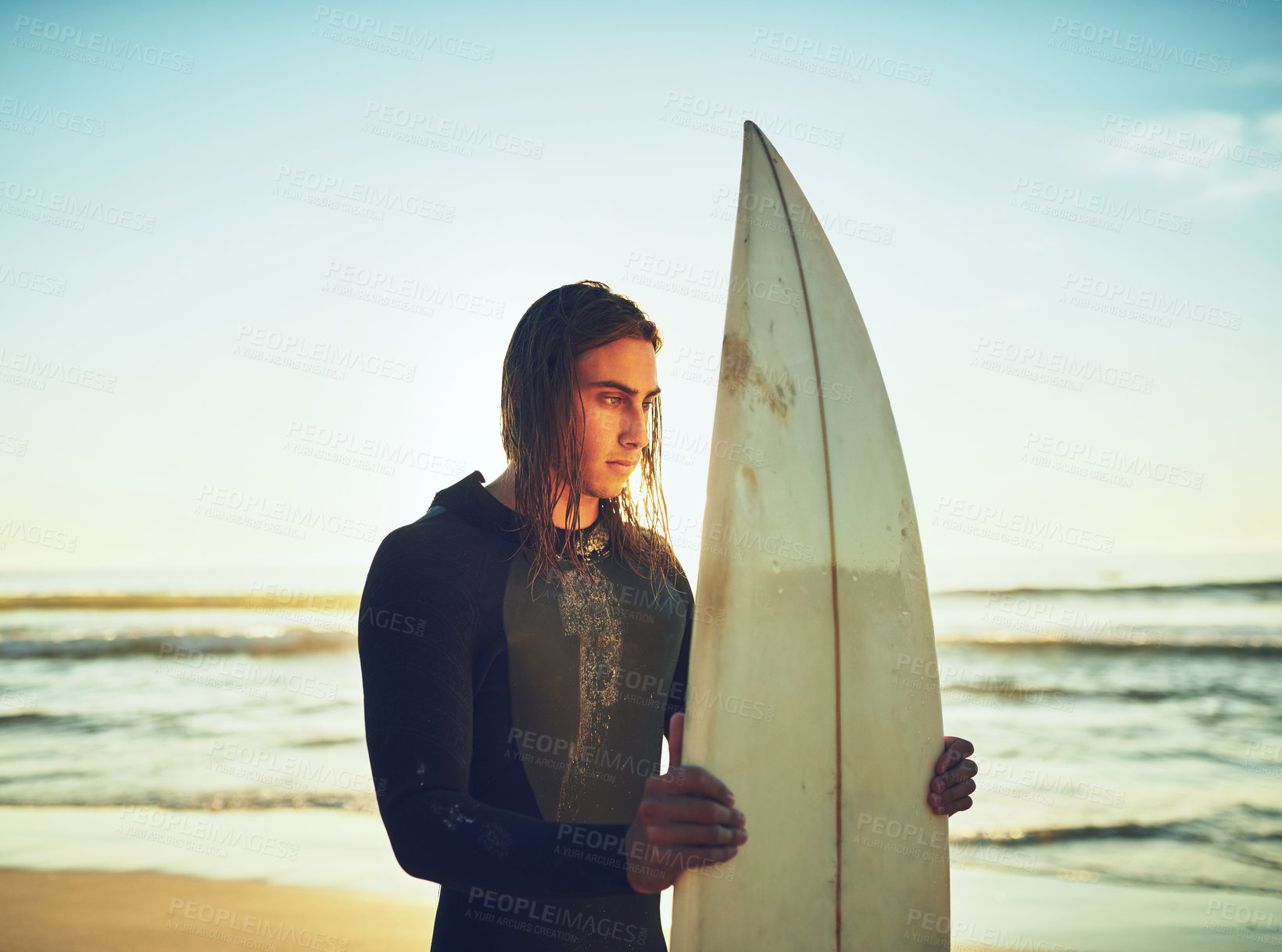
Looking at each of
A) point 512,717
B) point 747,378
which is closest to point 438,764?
point 512,717

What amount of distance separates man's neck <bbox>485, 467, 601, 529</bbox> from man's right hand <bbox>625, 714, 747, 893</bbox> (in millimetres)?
726

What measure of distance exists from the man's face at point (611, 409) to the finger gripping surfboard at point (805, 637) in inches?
8.6

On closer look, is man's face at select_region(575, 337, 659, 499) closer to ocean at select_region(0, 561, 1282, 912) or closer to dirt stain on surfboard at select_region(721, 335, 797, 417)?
dirt stain on surfboard at select_region(721, 335, 797, 417)

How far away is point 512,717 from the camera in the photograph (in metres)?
1.61

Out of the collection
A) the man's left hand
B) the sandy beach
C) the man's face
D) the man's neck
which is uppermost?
the man's face

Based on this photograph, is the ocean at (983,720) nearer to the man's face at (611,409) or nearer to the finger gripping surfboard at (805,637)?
the finger gripping surfboard at (805,637)

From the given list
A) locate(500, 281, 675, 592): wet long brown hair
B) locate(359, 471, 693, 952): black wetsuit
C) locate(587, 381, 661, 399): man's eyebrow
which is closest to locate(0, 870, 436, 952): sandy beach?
locate(359, 471, 693, 952): black wetsuit

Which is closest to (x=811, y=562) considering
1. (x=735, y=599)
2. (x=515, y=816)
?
(x=735, y=599)

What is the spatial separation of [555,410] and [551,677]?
56 cm

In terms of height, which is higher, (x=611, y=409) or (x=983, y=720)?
(x=983, y=720)

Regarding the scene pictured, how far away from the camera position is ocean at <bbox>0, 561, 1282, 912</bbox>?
531cm

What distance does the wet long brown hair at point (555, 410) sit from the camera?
1801mm

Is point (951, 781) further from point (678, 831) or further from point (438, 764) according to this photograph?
point (438, 764)

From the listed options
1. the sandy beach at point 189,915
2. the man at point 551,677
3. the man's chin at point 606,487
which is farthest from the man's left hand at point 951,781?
the sandy beach at point 189,915
